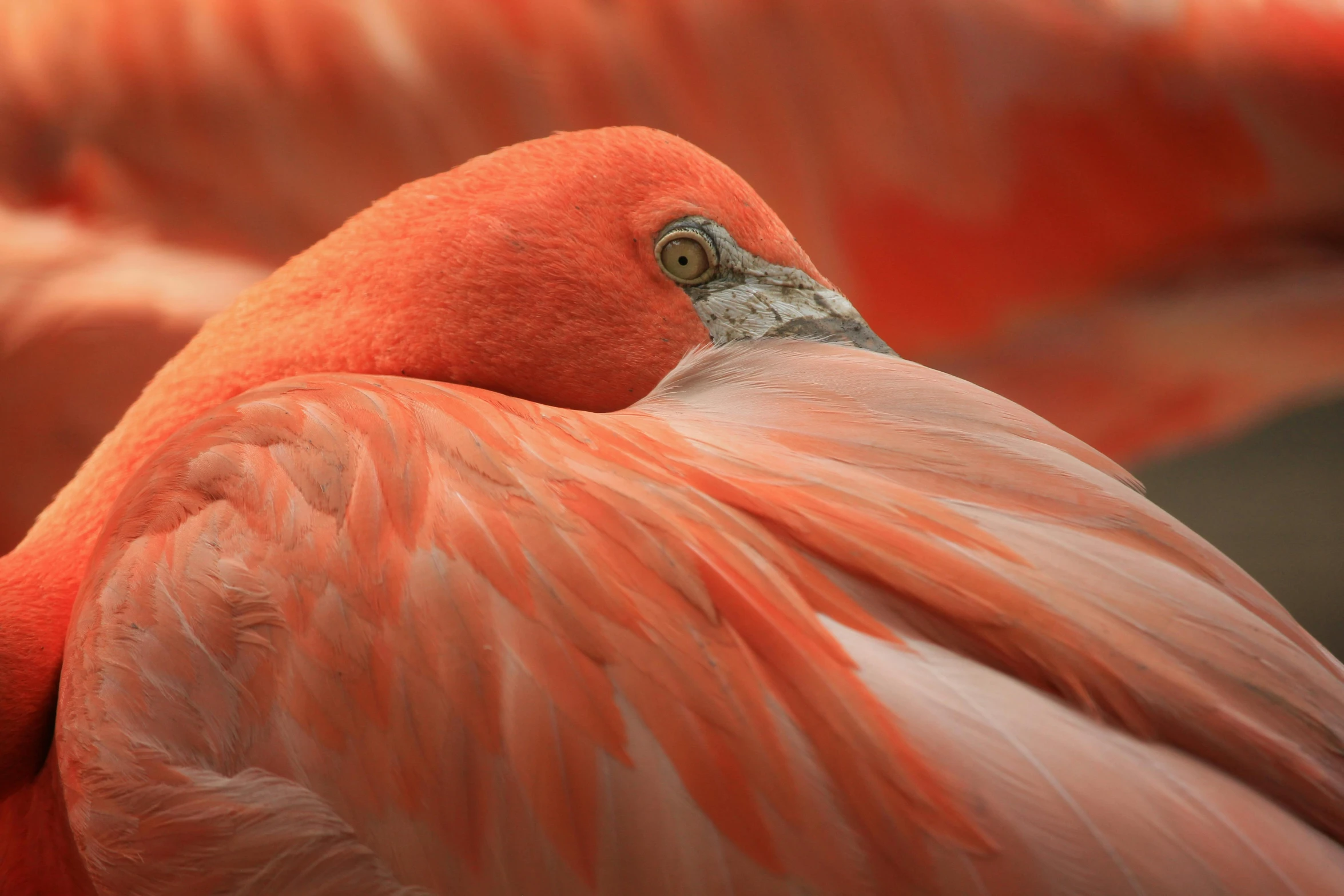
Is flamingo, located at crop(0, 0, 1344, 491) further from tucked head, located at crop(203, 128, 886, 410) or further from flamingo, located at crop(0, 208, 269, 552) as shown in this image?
tucked head, located at crop(203, 128, 886, 410)

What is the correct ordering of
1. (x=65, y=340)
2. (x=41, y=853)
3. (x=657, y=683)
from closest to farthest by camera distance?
(x=657, y=683) → (x=41, y=853) → (x=65, y=340)

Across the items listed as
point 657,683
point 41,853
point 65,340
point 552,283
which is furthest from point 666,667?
point 65,340

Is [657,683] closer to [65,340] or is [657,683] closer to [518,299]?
[518,299]

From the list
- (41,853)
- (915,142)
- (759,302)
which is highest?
(915,142)

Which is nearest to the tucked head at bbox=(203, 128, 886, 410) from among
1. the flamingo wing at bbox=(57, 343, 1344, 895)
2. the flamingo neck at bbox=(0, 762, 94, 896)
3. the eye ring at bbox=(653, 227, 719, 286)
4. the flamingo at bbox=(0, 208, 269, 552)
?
the eye ring at bbox=(653, 227, 719, 286)

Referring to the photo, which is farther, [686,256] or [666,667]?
[686,256]

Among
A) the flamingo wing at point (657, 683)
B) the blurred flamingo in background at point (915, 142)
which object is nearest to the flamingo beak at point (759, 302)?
the flamingo wing at point (657, 683)
